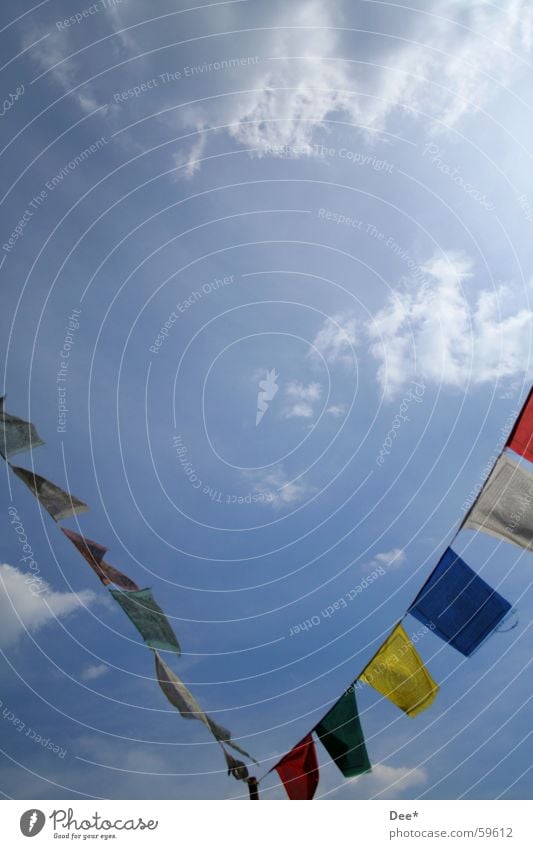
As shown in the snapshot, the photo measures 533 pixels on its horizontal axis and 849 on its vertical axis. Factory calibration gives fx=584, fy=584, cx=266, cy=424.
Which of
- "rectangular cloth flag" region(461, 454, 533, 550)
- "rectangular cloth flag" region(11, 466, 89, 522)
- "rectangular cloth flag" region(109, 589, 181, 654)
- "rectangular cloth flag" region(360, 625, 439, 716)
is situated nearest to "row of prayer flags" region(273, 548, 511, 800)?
"rectangular cloth flag" region(360, 625, 439, 716)

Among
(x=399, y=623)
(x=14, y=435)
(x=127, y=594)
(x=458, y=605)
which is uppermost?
(x=458, y=605)

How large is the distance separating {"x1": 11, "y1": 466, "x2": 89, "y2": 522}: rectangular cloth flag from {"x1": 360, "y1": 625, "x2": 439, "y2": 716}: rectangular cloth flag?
532 cm

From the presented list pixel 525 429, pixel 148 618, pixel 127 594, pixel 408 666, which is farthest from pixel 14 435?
pixel 525 429

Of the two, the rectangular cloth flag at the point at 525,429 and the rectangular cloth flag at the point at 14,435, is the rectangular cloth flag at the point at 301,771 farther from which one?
the rectangular cloth flag at the point at 14,435

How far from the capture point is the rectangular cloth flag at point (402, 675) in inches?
367

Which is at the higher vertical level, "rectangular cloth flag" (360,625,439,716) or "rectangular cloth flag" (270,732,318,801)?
"rectangular cloth flag" (360,625,439,716)

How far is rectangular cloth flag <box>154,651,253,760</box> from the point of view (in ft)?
31.7

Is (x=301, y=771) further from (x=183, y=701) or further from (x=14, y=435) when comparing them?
(x=14, y=435)

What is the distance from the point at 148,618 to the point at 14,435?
3.65 m

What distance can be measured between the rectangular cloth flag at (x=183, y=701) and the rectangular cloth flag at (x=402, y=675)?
259 centimetres

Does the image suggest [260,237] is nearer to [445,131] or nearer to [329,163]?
[329,163]

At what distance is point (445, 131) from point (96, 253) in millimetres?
6922
